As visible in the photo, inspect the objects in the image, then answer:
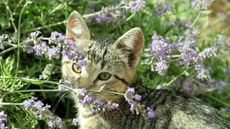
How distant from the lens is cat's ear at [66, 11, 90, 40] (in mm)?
3479

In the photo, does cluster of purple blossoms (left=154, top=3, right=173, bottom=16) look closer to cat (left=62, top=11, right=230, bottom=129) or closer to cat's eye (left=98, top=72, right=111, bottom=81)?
cat (left=62, top=11, right=230, bottom=129)

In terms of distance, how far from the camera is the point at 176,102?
3600mm

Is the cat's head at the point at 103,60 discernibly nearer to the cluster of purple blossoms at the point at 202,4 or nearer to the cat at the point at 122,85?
the cat at the point at 122,85

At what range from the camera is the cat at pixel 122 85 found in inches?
134

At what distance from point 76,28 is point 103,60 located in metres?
0.31

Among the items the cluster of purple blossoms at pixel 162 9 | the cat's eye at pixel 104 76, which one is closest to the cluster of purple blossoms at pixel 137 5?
the cat's eye at pixel 104 76

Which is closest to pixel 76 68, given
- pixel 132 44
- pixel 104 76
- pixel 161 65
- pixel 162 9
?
pixel 104 76

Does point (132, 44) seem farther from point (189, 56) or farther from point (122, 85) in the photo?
point (189, 56)

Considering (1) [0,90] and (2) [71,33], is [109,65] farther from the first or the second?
(1) [0,90]

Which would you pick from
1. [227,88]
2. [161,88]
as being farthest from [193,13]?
[161,88]

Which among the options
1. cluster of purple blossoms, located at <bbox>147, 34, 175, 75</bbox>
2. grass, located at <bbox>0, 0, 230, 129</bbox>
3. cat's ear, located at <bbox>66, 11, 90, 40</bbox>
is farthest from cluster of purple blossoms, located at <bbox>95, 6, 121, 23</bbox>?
cluster of purple blossoms, located at <bbox>147, 34, 175, 75</bbox>

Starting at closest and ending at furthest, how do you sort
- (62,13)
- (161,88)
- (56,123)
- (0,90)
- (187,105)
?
(56,123), (0,90), (187,105), (161,88), (62,13)

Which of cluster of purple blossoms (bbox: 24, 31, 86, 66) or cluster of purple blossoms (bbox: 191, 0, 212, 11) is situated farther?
cluster of purple blossoms (bbox: 191, 0, 212, 11)

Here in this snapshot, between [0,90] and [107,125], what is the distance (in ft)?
2.67
